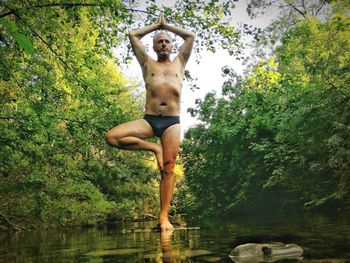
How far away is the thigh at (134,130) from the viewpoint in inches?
159

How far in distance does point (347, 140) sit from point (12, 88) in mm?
9837

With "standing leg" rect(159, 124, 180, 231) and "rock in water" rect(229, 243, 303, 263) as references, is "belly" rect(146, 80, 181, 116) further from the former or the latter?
"rock in water" rect(229, 243, 303, 263)

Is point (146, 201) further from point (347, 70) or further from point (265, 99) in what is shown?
Result: point (347, 70)

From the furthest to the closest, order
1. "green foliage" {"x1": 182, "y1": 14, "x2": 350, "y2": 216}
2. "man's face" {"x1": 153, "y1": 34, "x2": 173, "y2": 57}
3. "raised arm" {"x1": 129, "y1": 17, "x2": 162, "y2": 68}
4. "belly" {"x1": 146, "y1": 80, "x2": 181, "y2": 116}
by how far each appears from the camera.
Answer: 1. "green foliage" {"x1": 182, "y1": 14, "x2": 350, "y2": 216}
2. "raised arm" {"x1": 129, "y1": 17, "x2": 162, "y2": 68}
3. "man's face" {"x1": 153, "y1": 34, "x2": 173, "y2": 57}
4. "belly" {"x1": 146, "y1": 80, "x2": 181, "y2": 116}

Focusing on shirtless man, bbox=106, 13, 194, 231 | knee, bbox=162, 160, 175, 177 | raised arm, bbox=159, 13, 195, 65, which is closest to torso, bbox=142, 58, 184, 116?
shirtless man, bbox=106, 13, 194, 231

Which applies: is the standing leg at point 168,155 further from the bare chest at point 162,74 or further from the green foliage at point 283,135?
the green foliage at point 283,135

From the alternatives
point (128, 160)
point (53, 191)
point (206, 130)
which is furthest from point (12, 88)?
point (128, 160)

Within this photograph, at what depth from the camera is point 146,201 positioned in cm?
3098

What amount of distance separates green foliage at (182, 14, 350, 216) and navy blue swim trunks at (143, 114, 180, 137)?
238 inches

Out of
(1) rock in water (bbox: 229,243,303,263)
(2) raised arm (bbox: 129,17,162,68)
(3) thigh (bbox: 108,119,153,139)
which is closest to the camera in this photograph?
(1) rock in water (bbox: 229,243,303,263)

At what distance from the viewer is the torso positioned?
13.6 feet

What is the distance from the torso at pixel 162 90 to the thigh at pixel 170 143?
18 cm

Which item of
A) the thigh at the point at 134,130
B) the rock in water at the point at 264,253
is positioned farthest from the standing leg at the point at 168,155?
the rock in water at the point at 264,253

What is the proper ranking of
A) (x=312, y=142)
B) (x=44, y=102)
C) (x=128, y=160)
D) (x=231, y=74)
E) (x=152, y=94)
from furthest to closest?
1. (x=128, y=160)
2. (x=312, y=142)
3. (x=231, y=74)
4. (x=44, y=102)
5. (x=152, y=94)
